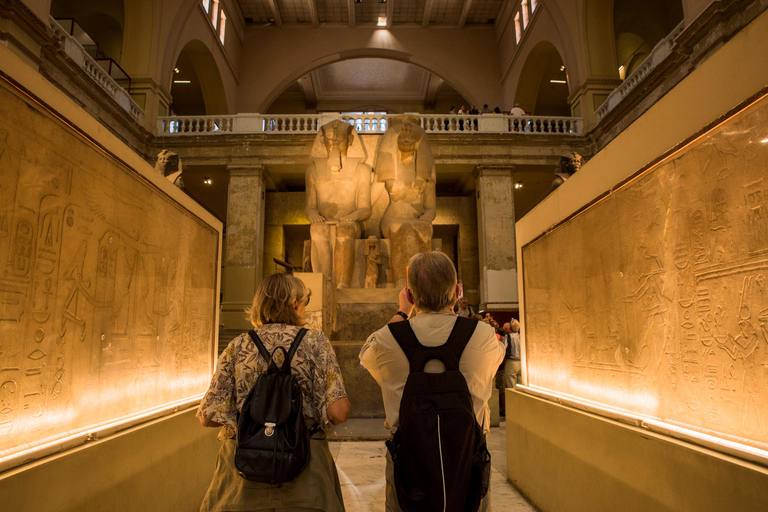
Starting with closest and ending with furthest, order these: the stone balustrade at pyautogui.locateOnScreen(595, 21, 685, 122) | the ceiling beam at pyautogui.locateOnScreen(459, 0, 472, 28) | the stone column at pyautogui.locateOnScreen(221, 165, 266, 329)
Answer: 1. the stone balustrade at pyautogui.locateOnScreen(595, 21, 685, 122)
2. the stone column at pyautogui.locateOnScreen(221, 165, 266, 329)
3. the ceiling beam at pyautogui.locateOnScreen(459, 0, 472, 28)

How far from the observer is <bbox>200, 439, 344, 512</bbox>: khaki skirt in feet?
4.58

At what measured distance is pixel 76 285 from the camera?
1940 millimetres

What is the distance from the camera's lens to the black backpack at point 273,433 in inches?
52.5

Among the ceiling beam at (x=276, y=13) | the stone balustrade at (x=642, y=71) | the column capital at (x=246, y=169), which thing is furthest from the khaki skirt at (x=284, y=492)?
the ceiling beam at (x=276, y=13)

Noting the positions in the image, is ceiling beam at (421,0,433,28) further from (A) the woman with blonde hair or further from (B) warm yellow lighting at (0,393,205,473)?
(A) the woman with blonde hair

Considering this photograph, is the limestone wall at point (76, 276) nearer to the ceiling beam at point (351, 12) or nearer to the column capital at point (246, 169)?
the column capital at point (246, 169)

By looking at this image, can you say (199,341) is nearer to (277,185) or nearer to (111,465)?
(111,465)

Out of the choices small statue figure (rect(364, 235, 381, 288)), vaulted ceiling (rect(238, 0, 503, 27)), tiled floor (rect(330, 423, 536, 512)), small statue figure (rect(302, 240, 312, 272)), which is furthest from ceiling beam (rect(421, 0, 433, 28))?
tiled floor (rect(330, 423, 536, 512))

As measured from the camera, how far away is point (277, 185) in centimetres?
1574

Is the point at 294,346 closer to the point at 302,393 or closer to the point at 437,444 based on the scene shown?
the point at 302,393

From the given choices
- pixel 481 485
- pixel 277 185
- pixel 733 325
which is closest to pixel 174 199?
pixel 481 485

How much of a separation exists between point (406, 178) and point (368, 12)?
14822 millimetres

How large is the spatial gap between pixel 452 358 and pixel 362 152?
535 cm

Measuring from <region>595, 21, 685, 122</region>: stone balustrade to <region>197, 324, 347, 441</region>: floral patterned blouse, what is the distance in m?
11.1
